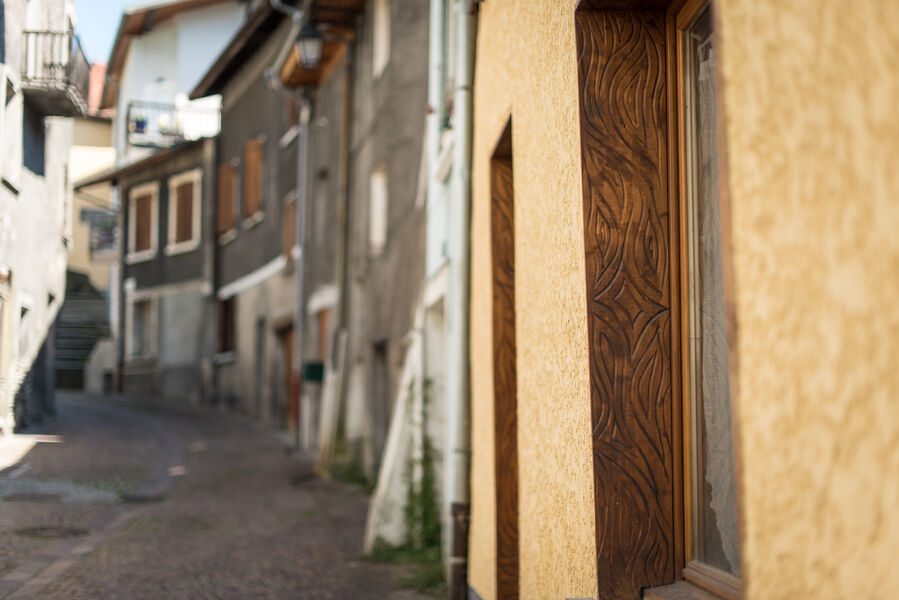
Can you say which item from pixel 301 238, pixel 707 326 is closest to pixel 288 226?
pixel 301 238

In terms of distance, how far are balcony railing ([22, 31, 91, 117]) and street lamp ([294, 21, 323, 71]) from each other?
11.2 m

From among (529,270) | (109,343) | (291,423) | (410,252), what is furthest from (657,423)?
(291,423)

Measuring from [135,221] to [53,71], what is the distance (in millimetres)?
8752

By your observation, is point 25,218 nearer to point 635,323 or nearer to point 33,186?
point 33,186

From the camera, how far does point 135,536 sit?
24.4ft

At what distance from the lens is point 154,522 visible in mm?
8172

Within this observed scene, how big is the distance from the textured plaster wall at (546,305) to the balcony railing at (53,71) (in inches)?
71.3

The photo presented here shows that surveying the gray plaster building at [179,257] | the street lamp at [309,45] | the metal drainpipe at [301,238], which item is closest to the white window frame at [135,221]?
the gray plaster building at [179,257]

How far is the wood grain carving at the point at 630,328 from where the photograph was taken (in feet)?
11.7

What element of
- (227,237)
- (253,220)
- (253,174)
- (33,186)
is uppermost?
(253,174)

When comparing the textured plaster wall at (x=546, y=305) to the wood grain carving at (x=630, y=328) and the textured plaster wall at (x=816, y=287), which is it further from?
the textured plaster wall at (x=816, y=287)

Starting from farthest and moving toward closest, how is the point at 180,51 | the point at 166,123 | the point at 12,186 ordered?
Answer: the point at 180,51 → the point at 166,123 → the point at 12,186

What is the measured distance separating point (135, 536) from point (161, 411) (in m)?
2.87

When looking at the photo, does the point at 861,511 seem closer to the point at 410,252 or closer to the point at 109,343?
the point at 109,343
